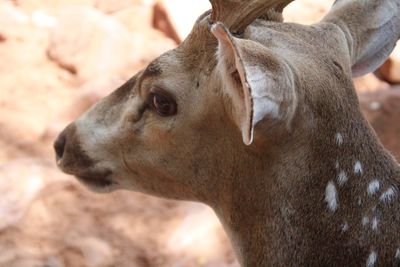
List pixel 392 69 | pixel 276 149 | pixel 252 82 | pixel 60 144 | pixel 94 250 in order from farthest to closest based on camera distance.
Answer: pixel 392 69
pixel 94 250
pixel 60 144
pixel 276 149
pixel 252 82

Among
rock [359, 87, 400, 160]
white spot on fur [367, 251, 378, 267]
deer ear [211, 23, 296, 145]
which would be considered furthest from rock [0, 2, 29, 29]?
white spot on fur [367, 251, 378, 267]

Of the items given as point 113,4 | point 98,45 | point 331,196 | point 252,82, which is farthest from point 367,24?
point 113,4

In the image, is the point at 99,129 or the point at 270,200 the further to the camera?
the point at 99,129

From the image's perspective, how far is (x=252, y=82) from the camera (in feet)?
4.76

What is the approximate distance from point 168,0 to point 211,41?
2.89 metres

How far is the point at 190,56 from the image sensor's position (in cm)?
200

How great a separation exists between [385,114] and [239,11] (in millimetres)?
2548

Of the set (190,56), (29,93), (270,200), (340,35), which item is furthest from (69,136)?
(29,93)

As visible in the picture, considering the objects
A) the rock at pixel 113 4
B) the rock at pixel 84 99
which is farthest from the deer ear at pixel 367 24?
the rock at pixel 113 4

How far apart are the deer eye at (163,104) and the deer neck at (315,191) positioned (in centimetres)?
26

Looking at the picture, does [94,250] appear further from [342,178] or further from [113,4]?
[113,4]

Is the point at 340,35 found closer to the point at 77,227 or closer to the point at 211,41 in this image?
the point at 211,41

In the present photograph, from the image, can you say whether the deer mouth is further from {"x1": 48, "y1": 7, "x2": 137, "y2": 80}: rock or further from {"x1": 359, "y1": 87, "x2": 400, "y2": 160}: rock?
{"x1": 48, "y1": 7, "x2": 137, "y2": 80}: rock

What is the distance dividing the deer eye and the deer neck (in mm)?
257
